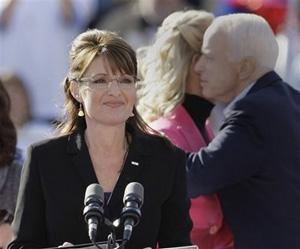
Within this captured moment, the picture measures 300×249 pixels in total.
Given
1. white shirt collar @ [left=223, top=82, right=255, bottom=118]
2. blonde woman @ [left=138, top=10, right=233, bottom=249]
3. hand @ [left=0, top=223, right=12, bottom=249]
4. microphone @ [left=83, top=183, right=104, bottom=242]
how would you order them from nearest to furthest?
microphone @ [left=83, top=183, right=104, bottom=242] → hand @ [left=0, top=223, right=12, bottom=249] → white shirt collar @ [left=223, top=82, right=255, bottom=118] → blonde woman @ [left=138, top=10, right=233, bottom=249]

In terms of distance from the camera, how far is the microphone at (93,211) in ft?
12.8

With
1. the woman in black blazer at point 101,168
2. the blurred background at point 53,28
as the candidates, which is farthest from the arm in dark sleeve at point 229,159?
the blurred background at point 53,28

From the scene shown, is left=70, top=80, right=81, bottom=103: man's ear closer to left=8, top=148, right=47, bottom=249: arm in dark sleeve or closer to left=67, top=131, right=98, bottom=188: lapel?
left=67, top=131, right=98, bottom=188: lapel

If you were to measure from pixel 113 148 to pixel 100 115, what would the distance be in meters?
0.16

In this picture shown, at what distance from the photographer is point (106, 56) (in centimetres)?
446

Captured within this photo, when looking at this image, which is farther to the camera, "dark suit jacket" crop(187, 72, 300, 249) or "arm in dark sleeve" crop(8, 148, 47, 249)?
"dark suit jacket" crop(187, 72, 300, 249)

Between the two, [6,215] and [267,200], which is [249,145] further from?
[6,215]

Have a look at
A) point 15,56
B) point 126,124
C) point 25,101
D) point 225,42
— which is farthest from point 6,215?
point 15,56

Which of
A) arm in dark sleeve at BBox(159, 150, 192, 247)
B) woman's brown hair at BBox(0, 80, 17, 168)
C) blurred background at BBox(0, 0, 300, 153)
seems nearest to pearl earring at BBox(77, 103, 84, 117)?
arm in dark sleeve at BBox(159, 150, 192, 247)

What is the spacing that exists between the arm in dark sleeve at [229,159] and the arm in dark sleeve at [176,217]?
0.60 meters

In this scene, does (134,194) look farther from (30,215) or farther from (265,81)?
(265,81)

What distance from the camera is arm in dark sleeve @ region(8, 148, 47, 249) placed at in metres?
4.42

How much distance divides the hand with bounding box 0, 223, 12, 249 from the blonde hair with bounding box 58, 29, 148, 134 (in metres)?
0.69

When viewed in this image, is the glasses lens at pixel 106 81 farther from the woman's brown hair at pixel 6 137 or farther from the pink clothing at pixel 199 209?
the woman's brown hair at pixel 6 137
